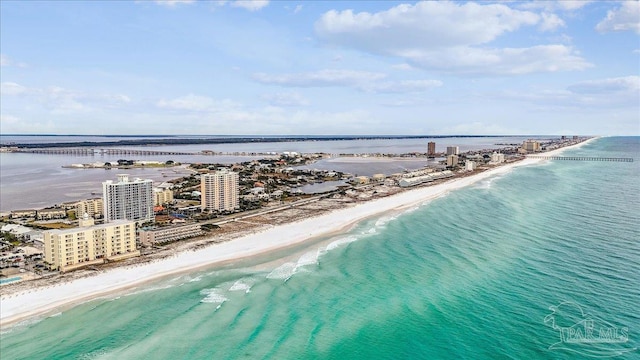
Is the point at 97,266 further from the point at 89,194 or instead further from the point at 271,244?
the point at 89,194

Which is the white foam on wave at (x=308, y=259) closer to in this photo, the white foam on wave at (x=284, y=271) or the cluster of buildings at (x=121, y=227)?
the white foam on wave at (x=284, y=271)

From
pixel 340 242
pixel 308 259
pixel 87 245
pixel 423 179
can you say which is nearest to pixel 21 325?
pixel 87 245

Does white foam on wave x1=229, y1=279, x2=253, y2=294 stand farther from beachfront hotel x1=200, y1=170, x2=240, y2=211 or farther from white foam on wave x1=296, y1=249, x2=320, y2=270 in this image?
beachfront hotel x1=200, y1=170, x2=240, y2=211

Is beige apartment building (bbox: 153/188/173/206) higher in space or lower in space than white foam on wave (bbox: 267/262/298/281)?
higher

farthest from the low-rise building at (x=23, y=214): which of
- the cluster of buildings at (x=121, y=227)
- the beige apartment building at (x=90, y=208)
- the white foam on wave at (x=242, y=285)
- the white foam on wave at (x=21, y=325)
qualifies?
the white foam on wave at (x=242, y=285)

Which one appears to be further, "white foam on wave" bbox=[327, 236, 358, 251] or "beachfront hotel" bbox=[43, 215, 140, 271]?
"white foam on wave" bbox=[327, 236, 358, 251]

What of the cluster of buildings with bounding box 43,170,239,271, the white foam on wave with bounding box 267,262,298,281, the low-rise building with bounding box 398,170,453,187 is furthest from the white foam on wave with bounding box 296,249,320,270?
the low-rise building with bounding box 398,170,453,187

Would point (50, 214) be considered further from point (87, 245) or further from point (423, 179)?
point (423, 179)
